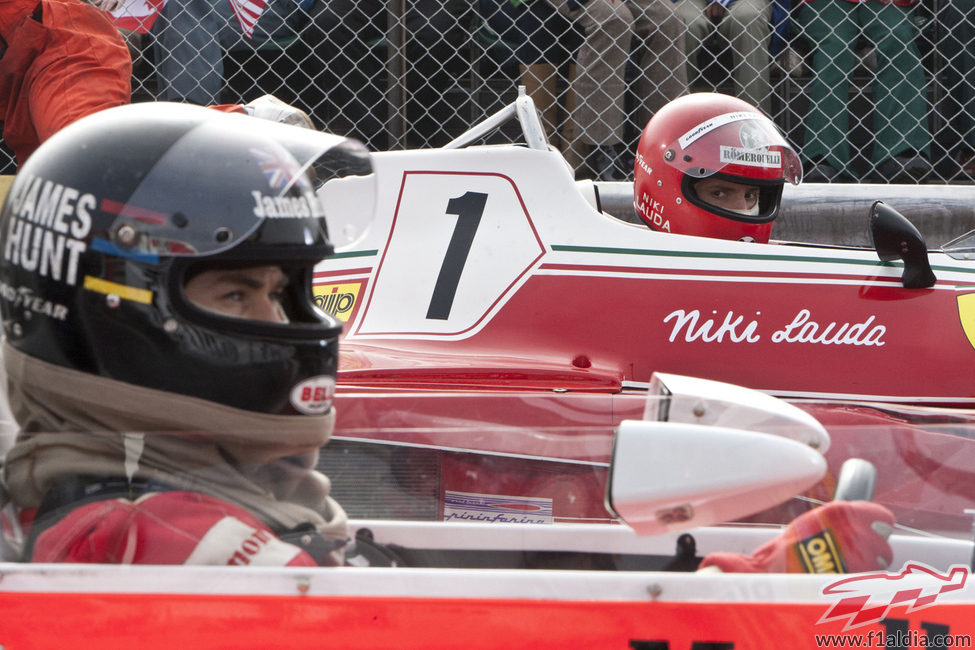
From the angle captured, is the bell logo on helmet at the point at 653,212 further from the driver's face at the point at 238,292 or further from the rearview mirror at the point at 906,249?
the driver's face at the point at 238,292

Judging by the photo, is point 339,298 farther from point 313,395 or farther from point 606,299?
point 313,395

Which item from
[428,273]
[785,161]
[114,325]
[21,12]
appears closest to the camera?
[114,325]

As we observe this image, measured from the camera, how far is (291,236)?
1589 millimetres

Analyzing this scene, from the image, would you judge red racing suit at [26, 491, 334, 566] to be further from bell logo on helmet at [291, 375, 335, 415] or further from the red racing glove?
the red racing glove

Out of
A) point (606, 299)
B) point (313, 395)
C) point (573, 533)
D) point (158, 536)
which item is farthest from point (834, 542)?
point (606, 299)

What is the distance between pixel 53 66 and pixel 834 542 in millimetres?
3947

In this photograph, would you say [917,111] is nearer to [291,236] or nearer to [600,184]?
[600,184]

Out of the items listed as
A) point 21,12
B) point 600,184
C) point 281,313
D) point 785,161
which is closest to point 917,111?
point 600,184

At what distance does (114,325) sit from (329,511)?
38cm

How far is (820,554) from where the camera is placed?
1.42m

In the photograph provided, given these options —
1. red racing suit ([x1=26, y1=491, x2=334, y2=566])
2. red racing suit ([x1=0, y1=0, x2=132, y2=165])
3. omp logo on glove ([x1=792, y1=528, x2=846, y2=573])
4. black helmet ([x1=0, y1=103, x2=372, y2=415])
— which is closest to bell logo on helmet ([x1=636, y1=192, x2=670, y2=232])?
red racing suit ([x1=0, y1=0, x2=132, y2=165])

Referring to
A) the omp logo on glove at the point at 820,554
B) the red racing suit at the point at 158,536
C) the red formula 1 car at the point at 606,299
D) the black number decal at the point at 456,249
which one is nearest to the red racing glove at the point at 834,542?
the omp logo on glove at the point at 820,554

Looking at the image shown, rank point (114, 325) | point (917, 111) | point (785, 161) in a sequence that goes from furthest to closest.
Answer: point (917, 111) → point (785, 161) → point (114, 325)

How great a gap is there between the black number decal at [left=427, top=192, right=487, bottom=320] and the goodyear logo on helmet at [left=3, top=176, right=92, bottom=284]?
1736mm
